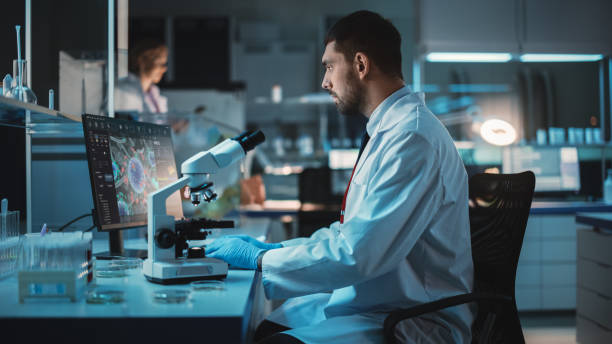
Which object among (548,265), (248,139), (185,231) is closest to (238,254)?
(185,231)

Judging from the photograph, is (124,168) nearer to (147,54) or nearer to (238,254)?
(238,254)

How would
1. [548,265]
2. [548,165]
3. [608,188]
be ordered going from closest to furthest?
1. [548,265]
2. [608,188]
3. [548,165]

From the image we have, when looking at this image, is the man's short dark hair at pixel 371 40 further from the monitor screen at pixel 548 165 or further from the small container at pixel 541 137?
the small container at pixel 541 137

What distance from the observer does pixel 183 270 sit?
3.34 feet

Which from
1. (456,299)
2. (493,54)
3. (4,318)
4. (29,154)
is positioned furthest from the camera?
(493,54)

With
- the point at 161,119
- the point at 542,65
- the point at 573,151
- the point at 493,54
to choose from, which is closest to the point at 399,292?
the point at 161,119

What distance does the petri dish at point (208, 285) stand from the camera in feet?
3.18

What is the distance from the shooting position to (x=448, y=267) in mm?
1146

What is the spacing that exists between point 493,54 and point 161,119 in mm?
3286

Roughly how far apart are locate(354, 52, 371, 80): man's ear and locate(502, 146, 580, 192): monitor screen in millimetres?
2967

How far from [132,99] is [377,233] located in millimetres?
1915

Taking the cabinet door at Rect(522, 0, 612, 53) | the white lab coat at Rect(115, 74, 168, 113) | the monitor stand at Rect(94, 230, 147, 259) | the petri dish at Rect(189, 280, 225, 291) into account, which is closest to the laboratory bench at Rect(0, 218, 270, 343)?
the petri dish at Rect(189, 280, 225, 291)

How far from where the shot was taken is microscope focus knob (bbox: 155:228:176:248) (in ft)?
3.34

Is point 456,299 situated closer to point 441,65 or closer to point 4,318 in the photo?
point 4,318
